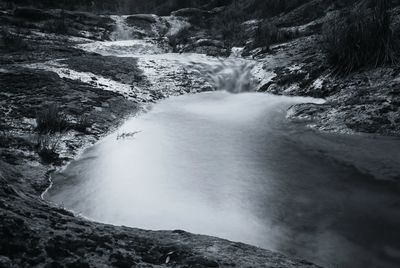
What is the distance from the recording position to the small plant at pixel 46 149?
14.3 feet

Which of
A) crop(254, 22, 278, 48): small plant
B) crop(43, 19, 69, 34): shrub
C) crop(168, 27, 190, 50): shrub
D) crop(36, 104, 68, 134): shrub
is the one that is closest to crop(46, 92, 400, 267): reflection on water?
crop(36, 104, 68, 134): shrub

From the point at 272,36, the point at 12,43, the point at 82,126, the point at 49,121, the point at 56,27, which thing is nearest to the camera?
the point at 49,121

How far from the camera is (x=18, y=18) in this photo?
1262 cm

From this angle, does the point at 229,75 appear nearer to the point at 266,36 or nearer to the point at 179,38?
the point at 266,36

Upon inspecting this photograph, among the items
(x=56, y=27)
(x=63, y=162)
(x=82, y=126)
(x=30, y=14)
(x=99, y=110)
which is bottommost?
(x=63, y=162)

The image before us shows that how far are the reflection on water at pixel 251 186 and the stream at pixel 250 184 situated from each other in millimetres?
10

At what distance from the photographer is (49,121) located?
4.89 meters

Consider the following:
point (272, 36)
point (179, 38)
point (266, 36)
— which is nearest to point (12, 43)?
point (179, 38)

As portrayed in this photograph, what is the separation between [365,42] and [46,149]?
5335 millimetres

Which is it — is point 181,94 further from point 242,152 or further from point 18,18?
point 18,18

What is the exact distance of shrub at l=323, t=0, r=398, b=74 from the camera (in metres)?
6.61

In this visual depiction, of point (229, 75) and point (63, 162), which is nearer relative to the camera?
point (63, 162)

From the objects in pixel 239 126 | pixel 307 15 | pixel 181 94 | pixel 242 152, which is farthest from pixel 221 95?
pixel 307 15

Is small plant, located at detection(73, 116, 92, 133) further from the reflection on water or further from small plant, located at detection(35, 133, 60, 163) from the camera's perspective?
small plant, located at detection(35, 133, 60, 163)
